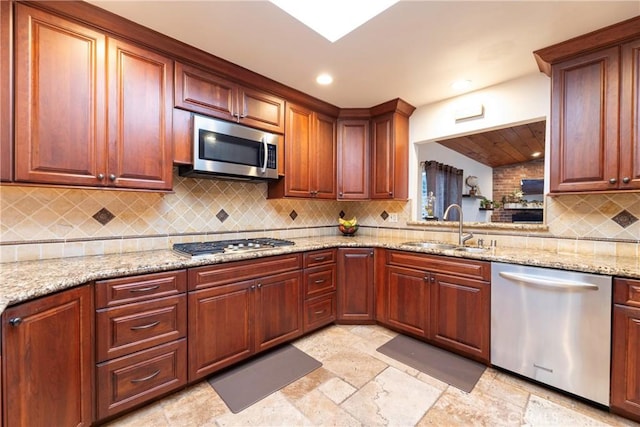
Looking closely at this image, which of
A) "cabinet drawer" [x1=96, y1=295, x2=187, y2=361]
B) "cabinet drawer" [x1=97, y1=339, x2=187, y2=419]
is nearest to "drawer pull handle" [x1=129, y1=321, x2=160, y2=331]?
"cabinet drawer" [x1=96, y1=295, x2=187, y2=361]

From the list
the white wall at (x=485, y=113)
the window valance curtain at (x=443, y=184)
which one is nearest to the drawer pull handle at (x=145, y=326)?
the white wall at (x=485, y=113)

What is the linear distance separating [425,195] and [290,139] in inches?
73.8

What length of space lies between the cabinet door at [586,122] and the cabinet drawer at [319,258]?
1.90m

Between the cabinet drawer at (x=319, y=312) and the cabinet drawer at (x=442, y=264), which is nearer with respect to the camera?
the cabinet drawer at (x=442, y=264)

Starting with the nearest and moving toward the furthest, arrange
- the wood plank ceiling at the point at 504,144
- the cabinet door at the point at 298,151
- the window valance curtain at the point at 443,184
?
the cabinet door at the point at 298,151 < the wood plank ceiling at the point at 504,144 < the window valance curtain at the point at 443,184

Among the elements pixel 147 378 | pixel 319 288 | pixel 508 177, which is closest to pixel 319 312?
pixel 319 288

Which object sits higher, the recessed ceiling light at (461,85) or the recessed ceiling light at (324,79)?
the recessed ceiling light at (324,79)

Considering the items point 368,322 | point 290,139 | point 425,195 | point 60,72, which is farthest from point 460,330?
point 60,72

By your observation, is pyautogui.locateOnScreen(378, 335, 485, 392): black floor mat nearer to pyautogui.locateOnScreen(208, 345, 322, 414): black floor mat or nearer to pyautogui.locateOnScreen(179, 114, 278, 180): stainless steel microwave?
pyautogui.locateOnScreen(208, 345, 322, 414): black floor mat

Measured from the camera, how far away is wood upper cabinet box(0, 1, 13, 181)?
1358 mm

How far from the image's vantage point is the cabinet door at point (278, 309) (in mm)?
2137

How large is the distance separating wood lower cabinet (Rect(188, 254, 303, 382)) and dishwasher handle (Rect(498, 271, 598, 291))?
166 cm

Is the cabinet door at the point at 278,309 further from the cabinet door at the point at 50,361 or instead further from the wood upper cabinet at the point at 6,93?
the wood upper cabinet at the point at 6,93

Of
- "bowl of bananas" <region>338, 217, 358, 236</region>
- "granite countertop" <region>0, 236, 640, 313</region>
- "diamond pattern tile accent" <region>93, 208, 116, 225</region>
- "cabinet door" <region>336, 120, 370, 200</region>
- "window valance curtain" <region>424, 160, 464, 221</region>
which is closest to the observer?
"granite countertop" <region>0, 236, 640, 313</region>
